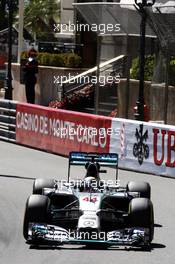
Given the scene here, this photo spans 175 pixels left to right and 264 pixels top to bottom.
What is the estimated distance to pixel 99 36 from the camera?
26.7 metres

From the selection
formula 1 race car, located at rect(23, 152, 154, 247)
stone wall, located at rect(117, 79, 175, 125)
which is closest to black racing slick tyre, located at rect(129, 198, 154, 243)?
formula 1 race car, located at rect(23, 152, 154, 247)

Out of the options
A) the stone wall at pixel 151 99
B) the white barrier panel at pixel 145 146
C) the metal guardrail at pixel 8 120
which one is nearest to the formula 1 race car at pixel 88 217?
the white barrier panel at pixel 145 146

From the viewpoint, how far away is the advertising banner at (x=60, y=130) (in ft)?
67.9

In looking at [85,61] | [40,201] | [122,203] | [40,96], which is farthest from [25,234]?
[85,61]

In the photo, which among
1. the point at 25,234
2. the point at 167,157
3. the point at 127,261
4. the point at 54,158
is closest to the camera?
the point at 127,261

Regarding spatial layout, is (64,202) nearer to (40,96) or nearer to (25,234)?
(25,234)

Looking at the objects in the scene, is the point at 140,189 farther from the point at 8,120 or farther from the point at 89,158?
the point at 8,120

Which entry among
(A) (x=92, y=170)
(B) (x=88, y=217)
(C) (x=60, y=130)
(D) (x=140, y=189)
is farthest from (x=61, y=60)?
(B) (x=88, y=217)

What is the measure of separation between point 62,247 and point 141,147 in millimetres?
8998

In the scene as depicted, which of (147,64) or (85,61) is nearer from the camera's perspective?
(147,64)

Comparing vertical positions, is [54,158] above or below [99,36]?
below

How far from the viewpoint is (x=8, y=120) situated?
82.9 feet

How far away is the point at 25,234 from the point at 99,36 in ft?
54.7

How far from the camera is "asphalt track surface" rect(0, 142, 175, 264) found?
32.0 ft
